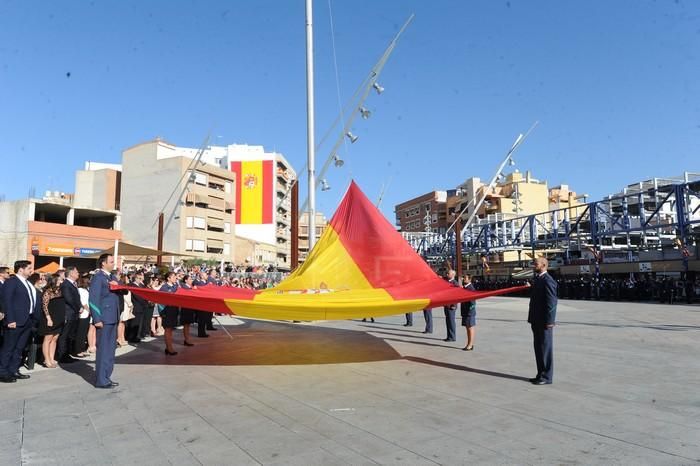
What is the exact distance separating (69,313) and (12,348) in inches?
50.9

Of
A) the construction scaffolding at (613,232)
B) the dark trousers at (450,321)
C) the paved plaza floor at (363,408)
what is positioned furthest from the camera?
the construction scaffolding at (613,232)

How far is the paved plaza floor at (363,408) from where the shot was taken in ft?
14.1

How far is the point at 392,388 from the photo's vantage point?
22.2ft

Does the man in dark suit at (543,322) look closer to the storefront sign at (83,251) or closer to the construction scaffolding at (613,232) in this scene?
the construction scaffolding at (613,232)

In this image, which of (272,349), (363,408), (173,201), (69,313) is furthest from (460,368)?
(173,201)

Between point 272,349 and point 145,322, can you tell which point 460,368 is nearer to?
point 272,349

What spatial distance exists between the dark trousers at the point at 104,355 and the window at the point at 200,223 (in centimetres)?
6347

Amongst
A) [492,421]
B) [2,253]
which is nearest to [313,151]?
[492,421]

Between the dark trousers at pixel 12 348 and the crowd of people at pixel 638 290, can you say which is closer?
the dark trousers at pixel 12 348

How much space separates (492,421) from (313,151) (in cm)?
1194

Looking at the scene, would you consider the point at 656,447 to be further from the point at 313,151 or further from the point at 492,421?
the point at 313,151

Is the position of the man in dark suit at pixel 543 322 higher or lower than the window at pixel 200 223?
lower

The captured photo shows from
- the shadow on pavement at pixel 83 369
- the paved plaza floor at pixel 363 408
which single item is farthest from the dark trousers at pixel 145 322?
the shadow on pavement at pixel 83 369

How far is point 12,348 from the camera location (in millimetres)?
7375
